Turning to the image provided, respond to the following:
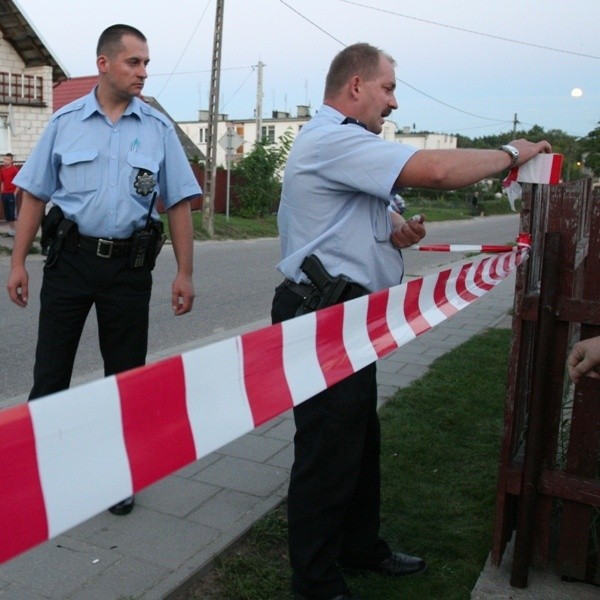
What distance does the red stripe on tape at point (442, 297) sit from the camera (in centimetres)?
299

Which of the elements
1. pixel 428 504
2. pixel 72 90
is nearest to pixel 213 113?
pixel 72 90

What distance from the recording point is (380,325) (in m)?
2.46

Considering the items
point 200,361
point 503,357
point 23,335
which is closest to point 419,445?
point 503,357

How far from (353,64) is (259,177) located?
86.9 ft

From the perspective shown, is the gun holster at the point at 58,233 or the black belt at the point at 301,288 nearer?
the black belt at the point at 301,288

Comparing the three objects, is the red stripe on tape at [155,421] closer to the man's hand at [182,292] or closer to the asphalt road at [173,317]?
the man's hand at [182,292]

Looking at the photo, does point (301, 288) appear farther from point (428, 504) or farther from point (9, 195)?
point (9, 195)

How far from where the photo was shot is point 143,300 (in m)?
3.62

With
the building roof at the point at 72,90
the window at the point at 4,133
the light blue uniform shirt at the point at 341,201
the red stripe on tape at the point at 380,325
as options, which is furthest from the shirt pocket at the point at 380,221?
the building roof at the point at 72,90

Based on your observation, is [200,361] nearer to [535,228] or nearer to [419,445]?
[535,228]

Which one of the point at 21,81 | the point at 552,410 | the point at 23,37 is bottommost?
the point at 552,410

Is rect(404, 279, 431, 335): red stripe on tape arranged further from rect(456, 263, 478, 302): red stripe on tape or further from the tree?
the tree

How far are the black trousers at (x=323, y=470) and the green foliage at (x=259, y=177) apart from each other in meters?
26.2

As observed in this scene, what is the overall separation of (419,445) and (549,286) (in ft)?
6.34
